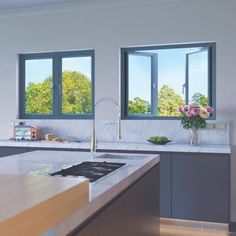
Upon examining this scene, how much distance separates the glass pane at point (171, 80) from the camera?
4410mm

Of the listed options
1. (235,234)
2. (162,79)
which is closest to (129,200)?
(235,234)

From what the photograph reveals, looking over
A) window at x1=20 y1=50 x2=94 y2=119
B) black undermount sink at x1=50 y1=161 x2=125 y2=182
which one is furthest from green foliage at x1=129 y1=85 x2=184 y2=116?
black undermount sink at x1=50 y1=161 x2=125 y2=182

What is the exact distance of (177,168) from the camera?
3.77 meters

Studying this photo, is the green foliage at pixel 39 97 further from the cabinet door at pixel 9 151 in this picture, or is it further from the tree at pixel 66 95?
the cabinet door at pixel 9 151

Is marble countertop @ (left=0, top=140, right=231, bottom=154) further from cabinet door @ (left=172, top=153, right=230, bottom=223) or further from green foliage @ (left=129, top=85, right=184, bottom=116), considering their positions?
green foliage @ (left=129, top=85, right=184, bottom=116)

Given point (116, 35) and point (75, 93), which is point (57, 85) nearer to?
point (75, 93)

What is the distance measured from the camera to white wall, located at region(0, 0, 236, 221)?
4051 mm

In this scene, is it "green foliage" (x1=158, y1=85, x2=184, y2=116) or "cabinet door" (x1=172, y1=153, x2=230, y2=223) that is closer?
"cabinet door" (x1=172, y1=153, x2=230, y2=223)

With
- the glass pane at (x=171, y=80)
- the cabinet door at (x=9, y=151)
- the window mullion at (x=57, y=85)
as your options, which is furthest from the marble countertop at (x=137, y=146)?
the window mullion at (x=57, y=85)

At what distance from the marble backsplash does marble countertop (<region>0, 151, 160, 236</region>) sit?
56.0 inches

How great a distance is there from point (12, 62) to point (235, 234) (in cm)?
359

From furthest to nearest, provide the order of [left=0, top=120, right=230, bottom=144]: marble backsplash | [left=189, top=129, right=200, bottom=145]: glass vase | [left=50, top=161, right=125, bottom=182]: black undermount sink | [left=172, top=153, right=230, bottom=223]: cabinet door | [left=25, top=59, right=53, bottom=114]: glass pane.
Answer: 1. [left=25, top=59, right=53, bottom=114]: glass pane
2. [left=0, top=120, right=230, bottom=144]: marble backsplash
3. [left=189, top=129, right=200, bottom=145]: glass vase
4. [left=172, top=153, right=230, bottom=223]: cabinet door
5. [left=50, top=161, right=125, bottom=182]: black undermount sink

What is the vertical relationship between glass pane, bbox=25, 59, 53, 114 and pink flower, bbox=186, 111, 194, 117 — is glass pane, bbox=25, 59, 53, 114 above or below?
above

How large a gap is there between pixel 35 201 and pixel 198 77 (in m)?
3.71
